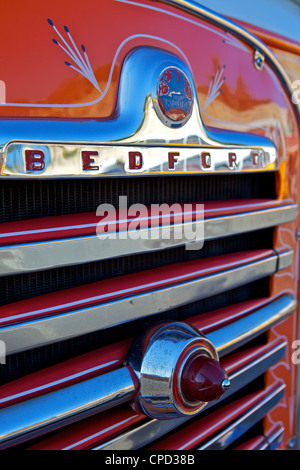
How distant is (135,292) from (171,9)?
24.0 inches

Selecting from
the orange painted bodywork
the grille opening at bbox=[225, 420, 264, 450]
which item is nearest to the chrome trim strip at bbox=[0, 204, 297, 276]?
the orange painted bodywork

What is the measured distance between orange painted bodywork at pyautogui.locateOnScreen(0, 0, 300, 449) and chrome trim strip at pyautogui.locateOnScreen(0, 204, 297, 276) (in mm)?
220

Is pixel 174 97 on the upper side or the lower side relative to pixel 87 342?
upper

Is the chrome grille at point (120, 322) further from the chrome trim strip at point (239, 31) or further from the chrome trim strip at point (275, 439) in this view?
the chrome trim strip at point (239, 31)

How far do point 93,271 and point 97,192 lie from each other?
0.16 m

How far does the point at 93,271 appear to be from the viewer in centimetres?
92

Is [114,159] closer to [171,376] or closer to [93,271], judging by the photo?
[93,271]

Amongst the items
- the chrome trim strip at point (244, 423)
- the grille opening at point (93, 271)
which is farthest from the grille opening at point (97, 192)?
the chrome trim strip at point (244, 423)

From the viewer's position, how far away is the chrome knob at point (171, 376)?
92 centimetres

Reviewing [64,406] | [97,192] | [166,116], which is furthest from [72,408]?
[166,116]

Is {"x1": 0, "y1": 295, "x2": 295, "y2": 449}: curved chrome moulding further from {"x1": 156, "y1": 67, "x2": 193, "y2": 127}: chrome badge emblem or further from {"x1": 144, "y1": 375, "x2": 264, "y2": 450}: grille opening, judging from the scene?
{"x1": 156, "y1": 67, "x2": 193, "y2": 127}: chrome badge emblem

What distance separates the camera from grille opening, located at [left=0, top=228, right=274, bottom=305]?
0.81 m

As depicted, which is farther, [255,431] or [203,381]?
[255,431]

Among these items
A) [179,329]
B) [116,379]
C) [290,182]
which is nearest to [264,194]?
[290,182]
